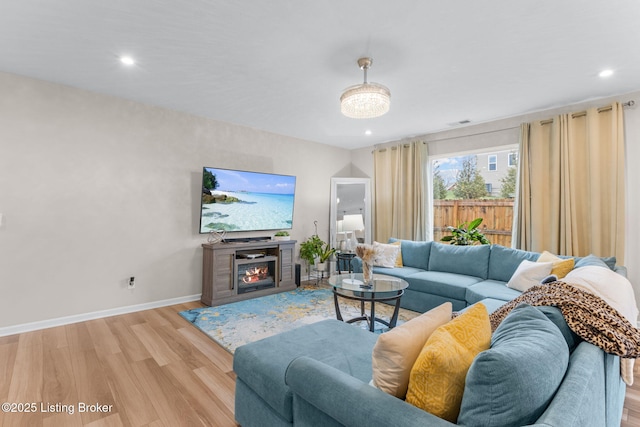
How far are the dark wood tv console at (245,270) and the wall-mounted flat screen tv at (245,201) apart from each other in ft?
1.21

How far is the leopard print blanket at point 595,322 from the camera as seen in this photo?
1.15 meters

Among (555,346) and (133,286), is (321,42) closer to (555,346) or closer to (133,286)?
(555,346)

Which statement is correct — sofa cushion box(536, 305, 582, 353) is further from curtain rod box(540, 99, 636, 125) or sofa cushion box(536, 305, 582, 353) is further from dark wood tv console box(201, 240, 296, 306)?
dark wood tv console box(201, 240, 296, 306)

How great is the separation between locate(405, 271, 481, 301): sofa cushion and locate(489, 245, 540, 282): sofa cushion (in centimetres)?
23

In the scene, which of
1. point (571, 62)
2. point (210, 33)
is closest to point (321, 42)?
point (210, 33)

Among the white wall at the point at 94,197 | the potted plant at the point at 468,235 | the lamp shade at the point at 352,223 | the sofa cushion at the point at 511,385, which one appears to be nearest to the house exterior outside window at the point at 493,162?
the potted plant at the point at 468,235

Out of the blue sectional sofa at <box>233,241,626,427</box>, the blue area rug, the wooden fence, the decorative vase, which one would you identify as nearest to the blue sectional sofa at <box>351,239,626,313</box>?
the blue area rug

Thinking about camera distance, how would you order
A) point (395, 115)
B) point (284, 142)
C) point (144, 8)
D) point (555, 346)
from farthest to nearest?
point (284, 142) → point (395, 115) → point (144, 8) → point (555, 346)

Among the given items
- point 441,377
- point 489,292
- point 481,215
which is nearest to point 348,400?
point 441,377

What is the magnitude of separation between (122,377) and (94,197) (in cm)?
216

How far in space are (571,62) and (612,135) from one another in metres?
1.31

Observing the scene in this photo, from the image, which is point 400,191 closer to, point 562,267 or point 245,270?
point 562,267

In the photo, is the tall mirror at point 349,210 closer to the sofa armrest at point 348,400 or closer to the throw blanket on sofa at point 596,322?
the throw blanket on sofa at point 596,322

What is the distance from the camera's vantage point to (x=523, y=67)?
280 cm
